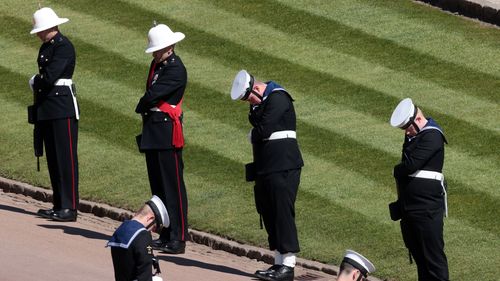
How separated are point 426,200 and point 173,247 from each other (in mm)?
2814

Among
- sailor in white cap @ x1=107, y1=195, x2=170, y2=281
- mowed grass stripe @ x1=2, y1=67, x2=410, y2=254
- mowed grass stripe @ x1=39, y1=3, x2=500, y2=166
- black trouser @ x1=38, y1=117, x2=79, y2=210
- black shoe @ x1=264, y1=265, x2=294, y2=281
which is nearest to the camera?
sailor in white cap @ x1=107, y1=195, x2=170, y2=281

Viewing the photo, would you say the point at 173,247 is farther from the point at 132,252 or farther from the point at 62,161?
the point at 132,252

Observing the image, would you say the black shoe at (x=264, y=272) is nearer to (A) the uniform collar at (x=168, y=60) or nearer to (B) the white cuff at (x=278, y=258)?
(B) the white cuff at (x=278, y=258)

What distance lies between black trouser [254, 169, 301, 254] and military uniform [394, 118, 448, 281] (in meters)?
1.19

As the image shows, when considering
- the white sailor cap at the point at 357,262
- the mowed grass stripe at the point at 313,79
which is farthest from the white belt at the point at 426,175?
the white sailor cap at the point at 357,262

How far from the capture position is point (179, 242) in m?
14.2

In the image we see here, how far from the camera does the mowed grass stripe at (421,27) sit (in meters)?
18.9

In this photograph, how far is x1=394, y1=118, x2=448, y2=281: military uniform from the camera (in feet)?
41.0

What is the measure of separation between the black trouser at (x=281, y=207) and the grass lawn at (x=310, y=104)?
0.67 meters

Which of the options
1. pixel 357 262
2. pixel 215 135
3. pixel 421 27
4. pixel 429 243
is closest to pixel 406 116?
pixel 429 243

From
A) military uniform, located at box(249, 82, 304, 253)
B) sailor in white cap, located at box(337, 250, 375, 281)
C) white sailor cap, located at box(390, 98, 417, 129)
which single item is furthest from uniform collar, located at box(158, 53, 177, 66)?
sailor in white cap, located at box(337, 250, 375, 281)

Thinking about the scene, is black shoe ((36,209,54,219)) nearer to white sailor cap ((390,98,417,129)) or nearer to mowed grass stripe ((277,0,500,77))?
white sailor cap ((390,98,417,129))

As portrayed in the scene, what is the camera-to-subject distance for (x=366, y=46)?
19312mm

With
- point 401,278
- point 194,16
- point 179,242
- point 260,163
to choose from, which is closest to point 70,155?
point 179,242
